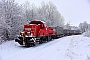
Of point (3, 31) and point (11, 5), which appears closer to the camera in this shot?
point (3, 31)

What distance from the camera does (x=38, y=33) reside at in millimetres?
19969

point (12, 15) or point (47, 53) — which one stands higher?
point (12, 15)

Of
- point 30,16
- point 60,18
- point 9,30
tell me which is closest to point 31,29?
point 9,30

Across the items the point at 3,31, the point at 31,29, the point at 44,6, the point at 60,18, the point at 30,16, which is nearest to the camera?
the point at 31,29

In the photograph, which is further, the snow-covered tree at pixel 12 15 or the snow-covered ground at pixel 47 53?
the snow-covered tree at pixel 12 15

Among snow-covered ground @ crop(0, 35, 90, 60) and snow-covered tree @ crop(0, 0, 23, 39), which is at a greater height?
snow-covered tree @ crop(0, 0, 23, 39)

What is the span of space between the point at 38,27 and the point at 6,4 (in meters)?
13.1

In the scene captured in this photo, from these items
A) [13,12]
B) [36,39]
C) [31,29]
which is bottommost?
[36,39]

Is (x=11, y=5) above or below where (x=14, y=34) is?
above

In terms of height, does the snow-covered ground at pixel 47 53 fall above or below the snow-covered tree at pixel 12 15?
below

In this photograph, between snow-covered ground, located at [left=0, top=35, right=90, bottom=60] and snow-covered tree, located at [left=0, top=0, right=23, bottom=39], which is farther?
snow-covered tree, located at [left=0, top=0, right=23, bottom=39]

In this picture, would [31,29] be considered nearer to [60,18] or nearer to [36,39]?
[36,39]

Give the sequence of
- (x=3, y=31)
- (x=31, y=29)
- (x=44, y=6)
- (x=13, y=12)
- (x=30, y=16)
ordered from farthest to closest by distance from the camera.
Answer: (x=44, y=6)
(x=30, y=16)
(x=13, y=12)
(x=3, y=31)
(x=31, y=29)

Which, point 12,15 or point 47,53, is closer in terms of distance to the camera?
point 47,53
